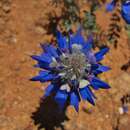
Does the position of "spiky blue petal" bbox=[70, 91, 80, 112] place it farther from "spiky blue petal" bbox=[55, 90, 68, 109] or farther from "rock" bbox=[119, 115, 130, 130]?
"rock" bbox=[119, 115, 130, 130]

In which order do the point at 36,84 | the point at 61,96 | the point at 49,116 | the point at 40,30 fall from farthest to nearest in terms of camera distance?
the point at 40,30, the point at 36,84, the point at 49,116, the point at 61,96

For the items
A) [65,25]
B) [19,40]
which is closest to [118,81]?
[65,25]

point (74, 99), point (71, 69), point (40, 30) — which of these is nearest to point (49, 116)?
point (74, 99)

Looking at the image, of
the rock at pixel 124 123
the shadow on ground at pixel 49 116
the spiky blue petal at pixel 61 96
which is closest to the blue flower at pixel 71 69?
the spiky blue petal at pixel 61 96

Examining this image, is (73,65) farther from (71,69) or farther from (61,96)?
(61,96)

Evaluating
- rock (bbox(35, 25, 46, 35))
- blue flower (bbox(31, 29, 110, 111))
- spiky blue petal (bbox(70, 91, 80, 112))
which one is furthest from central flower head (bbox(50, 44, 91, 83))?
A: rock (bbox(35, 25, 46, 35))

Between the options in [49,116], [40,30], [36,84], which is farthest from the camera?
[40,30]
